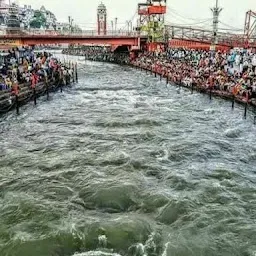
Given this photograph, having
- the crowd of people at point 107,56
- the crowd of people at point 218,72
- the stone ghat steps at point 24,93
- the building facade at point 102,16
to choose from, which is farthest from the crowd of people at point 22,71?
the building facade at point 102,16

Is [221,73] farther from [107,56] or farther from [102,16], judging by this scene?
[102,16]

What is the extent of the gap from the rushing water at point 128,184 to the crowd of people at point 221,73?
395 centimetres

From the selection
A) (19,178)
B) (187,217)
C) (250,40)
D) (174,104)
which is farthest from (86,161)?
(250,40)

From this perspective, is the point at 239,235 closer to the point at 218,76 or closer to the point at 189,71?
the point at 218,76

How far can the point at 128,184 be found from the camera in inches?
810

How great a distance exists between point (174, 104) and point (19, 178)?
79.9 ft

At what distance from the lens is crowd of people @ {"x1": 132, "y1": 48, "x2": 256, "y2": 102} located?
40284 millimetres

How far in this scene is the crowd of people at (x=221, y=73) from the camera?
40.3 metres

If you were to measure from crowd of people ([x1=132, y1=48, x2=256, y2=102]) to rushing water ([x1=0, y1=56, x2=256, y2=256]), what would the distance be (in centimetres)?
395

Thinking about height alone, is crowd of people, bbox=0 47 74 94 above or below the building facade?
below

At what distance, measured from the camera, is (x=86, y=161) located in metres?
24.2

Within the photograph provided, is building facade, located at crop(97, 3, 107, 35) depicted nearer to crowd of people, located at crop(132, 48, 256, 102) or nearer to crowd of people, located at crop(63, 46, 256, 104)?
crowd of people, located at crop(63, 46, 256, 104)

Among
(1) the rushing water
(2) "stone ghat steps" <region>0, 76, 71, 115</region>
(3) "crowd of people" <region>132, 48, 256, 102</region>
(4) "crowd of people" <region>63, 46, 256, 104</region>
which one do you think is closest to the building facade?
(4) "crowd of people" <region>63, 46, 256, 104</region>

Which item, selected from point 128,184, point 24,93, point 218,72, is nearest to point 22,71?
point 24,93
